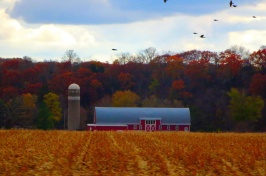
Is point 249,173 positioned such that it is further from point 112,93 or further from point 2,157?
point 112,93

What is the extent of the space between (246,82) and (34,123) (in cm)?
3804

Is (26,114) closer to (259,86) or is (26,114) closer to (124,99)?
(124,99)

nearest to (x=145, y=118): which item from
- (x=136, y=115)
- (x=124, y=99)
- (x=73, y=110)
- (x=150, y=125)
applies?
(x=136, y=115)

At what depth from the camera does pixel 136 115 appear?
286ft

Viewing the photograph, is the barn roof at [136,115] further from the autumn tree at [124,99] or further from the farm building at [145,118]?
the autumn tree at [124,99]

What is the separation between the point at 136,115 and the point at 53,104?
15.7 m

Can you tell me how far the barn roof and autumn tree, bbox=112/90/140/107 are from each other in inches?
760

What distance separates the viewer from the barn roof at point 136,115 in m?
85.9

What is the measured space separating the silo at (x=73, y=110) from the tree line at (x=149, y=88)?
19.3ft

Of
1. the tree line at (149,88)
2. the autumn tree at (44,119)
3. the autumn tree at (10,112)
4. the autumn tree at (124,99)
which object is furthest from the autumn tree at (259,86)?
the autumn tree at (10,112)

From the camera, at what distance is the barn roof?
85.9 meters

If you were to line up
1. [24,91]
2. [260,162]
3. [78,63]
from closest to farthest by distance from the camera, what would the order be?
[260,162] → [24,91] → [78,63]

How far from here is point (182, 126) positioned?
8806 centimetres

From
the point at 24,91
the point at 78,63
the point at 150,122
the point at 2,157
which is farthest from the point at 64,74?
the point at 2,157
